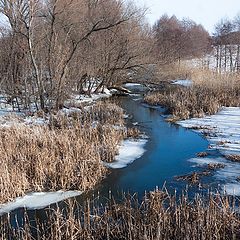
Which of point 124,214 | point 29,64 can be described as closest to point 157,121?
point 29,64

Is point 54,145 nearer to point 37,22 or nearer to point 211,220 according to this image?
point 211,220

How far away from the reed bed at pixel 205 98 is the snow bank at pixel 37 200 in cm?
741

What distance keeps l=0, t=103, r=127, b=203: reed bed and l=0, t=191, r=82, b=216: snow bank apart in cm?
13

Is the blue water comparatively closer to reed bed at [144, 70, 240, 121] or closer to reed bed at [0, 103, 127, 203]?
reed bed at [0, 103, 127, 203]

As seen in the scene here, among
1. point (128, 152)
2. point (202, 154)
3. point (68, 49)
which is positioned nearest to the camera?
point (202, 154)

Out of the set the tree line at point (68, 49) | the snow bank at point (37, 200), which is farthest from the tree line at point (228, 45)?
the snow bank at point (37, 200)

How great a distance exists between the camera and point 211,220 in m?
4.23

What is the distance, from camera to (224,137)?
1011cm

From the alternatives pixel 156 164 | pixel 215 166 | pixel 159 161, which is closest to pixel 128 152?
pixel 159 161

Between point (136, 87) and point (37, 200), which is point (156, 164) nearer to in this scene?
point (37, 200)

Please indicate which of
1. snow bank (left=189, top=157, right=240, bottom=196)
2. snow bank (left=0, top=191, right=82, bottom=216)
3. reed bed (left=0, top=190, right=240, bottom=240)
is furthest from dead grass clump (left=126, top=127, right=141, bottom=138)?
reed bed (left=0, top=190, right=240, bottom=240)

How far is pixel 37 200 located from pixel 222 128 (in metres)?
6.73

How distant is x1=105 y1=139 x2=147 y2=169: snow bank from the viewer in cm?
812

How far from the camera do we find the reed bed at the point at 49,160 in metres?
6.48
